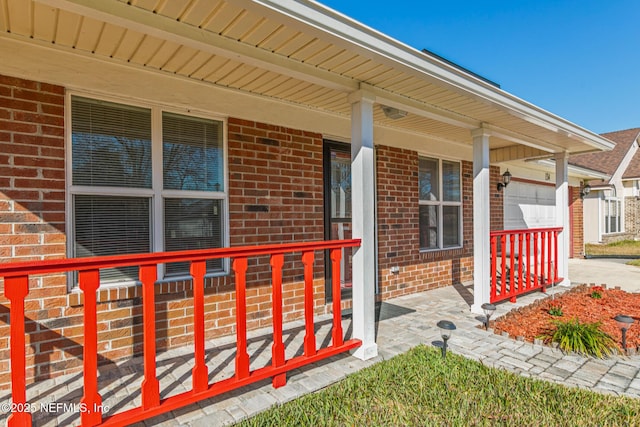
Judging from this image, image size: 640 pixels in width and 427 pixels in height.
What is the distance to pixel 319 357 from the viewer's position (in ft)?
9.59

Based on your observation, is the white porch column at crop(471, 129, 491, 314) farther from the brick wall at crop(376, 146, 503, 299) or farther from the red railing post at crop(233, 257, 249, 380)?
the red railing post at crop(233, 257, 249, 380)

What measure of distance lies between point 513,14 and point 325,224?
787 cm

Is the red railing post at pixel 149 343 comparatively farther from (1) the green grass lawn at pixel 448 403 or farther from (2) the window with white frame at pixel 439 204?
(2) the window with white frame at pixel 439 204

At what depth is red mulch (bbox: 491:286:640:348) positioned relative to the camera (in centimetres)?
386

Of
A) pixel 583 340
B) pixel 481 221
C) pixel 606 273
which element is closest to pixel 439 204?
pixel 481 221

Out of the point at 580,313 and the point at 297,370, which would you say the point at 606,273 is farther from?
the point at 297,370

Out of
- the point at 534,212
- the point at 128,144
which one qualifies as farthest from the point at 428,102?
the point at 534,212

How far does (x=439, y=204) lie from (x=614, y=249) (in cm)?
1234

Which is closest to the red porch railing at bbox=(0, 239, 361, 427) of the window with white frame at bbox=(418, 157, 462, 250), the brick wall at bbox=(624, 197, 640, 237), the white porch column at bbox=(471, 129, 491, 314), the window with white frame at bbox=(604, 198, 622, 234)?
the white porch column at bbox=(471, 129, 491, 314)

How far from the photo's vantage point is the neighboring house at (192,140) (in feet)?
7.89

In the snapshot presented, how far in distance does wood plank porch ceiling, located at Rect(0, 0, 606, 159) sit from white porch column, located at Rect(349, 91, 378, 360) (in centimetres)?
24

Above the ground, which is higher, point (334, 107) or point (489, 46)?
point (489, 46)

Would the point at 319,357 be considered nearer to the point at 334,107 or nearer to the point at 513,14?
the point at 334,107

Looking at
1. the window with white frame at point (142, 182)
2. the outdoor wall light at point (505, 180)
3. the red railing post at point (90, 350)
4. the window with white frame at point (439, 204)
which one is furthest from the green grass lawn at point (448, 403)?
the outdoor wall light at point (505, 180)
